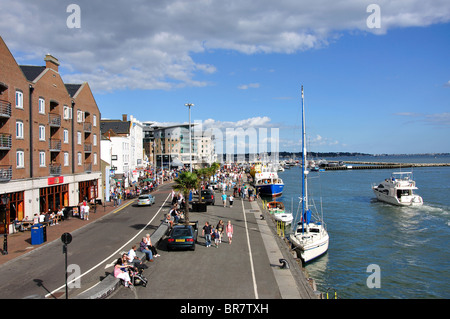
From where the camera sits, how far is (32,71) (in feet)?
112

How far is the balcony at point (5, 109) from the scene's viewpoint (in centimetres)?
2681

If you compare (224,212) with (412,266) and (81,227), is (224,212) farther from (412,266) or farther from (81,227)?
(412,266)

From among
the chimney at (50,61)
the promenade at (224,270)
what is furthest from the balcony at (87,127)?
the promenade at (224,270)

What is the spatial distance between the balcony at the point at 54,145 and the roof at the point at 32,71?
19.2 ft

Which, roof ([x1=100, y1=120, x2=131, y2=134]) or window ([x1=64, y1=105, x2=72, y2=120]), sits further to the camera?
roof ([x1=100, y1=120, x2=131, y2=134])

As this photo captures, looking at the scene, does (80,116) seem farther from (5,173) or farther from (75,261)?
(75,261)

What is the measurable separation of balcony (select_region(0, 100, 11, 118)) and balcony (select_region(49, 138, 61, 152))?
6.94 m

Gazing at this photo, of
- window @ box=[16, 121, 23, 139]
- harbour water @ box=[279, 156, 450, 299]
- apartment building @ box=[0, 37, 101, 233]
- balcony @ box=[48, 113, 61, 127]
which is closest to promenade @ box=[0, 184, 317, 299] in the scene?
apartment building @ box=[0, 37, 101, 233]

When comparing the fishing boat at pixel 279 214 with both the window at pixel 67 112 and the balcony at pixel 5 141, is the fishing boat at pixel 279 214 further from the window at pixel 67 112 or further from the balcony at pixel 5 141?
the balcony at pixel 5 141

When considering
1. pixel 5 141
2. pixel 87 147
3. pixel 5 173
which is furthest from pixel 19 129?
pixel 87 147

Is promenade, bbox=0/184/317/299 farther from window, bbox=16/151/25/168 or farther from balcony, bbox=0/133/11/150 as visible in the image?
balcony, bbox=0/133/11/150

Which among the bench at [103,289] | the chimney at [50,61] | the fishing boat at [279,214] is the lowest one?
the fishing boat at [279,214]

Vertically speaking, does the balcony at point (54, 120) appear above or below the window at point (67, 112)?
below

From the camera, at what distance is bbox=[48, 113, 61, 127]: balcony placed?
112ft
